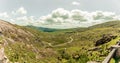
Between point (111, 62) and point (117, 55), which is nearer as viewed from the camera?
point (111, 62)

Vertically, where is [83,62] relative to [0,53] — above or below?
below

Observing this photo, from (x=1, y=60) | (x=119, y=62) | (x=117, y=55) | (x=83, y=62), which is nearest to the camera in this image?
(x=119, y=62)

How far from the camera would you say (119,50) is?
173ft

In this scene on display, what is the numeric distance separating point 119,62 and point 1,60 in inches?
2436

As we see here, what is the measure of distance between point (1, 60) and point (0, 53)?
346cm

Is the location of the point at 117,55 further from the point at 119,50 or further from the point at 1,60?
the point at 1,60

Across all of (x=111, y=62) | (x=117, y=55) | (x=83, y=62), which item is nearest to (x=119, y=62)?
(x=111, y=62)

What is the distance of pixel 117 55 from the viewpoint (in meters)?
Answer: 52.8

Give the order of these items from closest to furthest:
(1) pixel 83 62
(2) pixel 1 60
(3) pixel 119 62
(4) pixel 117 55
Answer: (3) pixel 119 62, (4) pixel 117 55, (2) pixel 1 60, (1) pixel 83 62

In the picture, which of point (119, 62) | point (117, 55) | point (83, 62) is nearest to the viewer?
point (119, 62)

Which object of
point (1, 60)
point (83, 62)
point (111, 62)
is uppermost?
point (111, 62)

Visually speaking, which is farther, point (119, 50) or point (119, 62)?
point (119, 50)

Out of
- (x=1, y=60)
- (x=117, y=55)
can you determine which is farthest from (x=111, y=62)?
(x=1, y=60)

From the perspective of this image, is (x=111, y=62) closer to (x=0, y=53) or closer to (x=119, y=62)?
(x=119, y=62)
